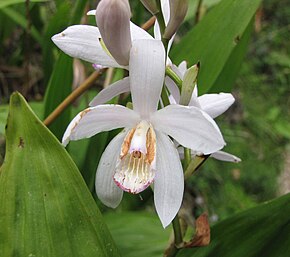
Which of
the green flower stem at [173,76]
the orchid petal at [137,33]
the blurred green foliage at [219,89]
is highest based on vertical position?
the orchid petal at [137,33]

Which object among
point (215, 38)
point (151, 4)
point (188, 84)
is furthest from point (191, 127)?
point (215, 38)

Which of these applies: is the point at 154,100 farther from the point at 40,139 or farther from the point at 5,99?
the point at 5,99

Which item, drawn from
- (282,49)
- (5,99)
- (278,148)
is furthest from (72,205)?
(282,49)

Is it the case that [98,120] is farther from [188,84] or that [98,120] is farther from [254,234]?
[254,234]

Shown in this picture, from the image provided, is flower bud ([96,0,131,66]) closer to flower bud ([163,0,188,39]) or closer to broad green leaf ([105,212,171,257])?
flower bud ([163,0,188,39])

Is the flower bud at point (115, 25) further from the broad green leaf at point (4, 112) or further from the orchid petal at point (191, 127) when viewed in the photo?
the broad green leaf at point (4, 112)

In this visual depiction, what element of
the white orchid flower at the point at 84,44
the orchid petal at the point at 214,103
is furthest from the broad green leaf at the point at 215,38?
the white orchid flower at the point at 84,44

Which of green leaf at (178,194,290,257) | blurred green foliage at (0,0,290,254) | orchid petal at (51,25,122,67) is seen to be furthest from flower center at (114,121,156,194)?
blurred green foliage at (0,0,290,254)
